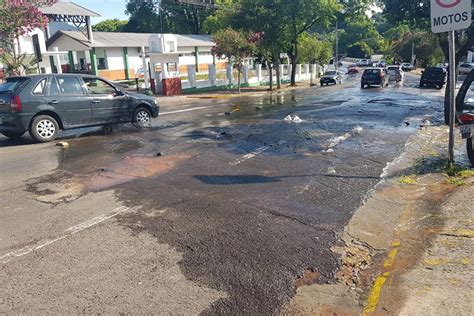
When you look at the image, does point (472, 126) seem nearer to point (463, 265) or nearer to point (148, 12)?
point (463, 265)

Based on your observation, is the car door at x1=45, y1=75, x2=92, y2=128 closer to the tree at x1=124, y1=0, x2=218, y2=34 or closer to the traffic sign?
the traffic sign

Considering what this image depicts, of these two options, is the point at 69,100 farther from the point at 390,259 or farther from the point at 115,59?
the point at 115,59

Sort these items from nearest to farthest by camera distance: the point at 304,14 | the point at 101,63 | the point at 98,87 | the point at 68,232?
the point at 68,232
the point at 98,87
the point at 304,14
the point at 101,63

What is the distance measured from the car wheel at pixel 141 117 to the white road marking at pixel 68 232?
741 cm

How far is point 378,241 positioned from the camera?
4.76 m

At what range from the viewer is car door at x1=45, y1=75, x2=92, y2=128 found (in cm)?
1042

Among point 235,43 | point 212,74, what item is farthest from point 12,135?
point 212,74

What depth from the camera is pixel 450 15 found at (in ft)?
21.1

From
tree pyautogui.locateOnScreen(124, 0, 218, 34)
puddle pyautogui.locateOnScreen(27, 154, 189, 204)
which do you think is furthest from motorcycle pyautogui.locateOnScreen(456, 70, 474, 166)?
tree pyautogui.locateOnScreen(124, 0, 218, 34)

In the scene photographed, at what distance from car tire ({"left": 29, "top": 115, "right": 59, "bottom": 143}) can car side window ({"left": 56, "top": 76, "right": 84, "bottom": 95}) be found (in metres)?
0.81

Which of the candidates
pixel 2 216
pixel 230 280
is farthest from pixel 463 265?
pixel 2 216

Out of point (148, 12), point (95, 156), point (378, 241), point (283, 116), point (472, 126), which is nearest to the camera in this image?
point (378, 241)

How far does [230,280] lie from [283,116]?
1199cm

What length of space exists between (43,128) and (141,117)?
125 inches
